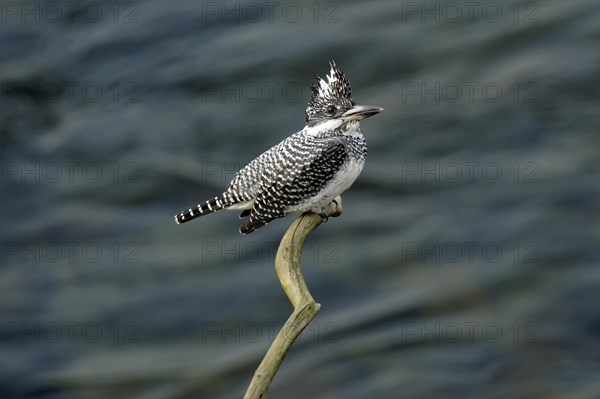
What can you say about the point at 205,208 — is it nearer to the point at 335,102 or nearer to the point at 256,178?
the point at 256,178

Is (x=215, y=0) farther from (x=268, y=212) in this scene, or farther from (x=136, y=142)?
(x=268, y=212)

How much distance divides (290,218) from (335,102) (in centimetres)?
593

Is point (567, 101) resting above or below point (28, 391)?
above

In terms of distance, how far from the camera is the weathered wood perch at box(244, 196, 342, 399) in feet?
19.9

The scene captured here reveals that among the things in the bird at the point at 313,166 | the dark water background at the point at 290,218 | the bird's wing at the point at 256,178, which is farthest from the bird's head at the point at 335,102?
the dark water background at the point at 290,218

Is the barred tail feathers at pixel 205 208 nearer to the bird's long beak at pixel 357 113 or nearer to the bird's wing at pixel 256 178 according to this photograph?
the bird's wing at pixel 256 178

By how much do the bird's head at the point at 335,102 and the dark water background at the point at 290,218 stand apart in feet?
15.2

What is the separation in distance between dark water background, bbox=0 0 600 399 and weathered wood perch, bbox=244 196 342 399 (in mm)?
5117

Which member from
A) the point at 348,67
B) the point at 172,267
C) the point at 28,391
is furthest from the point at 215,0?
the point at 28,391

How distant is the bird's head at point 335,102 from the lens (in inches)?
306

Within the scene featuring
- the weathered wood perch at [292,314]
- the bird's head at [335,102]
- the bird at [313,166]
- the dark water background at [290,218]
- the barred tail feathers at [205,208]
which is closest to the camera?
the weathered wood perch at [292,314]

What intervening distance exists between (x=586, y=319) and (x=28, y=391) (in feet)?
21.7

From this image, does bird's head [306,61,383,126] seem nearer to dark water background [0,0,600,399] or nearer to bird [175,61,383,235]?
bird [175,61,383,235]

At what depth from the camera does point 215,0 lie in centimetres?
1778
